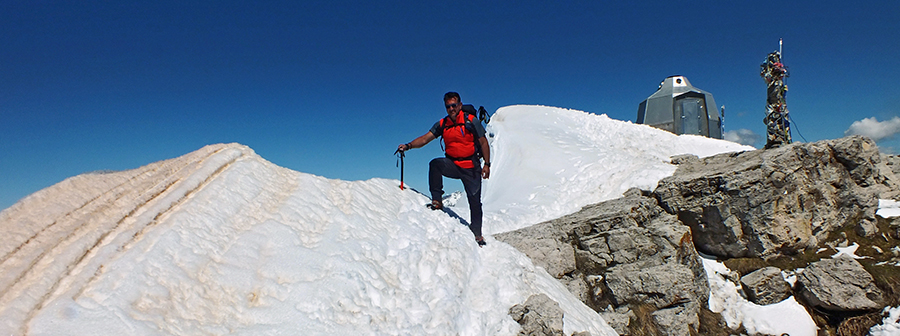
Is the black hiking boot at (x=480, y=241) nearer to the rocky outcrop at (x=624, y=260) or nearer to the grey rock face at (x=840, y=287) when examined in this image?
the rocky outcrop at (x=624, y=260)

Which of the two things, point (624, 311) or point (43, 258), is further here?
point (624, 311)

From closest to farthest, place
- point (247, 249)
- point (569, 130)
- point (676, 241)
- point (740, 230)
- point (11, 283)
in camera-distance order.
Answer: point (11, 283) → point (247, 249) → point (676, 241) → point (740, 230) → point (569, 130)

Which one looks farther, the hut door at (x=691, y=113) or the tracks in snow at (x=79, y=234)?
the hut door at (x=691, y=113)

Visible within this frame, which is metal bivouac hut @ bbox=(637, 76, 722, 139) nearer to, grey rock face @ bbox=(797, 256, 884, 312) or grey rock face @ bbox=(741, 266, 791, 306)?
grey rock face @ bbox=(797, 256, 884, 312)

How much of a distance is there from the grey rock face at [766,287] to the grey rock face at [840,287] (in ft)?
1.67

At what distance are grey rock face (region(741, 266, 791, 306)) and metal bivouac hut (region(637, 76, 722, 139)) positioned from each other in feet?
79.4

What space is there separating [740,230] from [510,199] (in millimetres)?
6466

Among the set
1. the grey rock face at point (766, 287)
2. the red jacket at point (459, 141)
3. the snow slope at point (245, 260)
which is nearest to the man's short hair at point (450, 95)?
the red jacket at point (459, 141)

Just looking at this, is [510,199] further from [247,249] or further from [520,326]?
[247,249]

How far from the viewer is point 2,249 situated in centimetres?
346

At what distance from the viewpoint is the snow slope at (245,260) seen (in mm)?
3387

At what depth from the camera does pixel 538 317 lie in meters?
5.56

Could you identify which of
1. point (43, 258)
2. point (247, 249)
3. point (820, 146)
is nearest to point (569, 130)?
point (820, 146)

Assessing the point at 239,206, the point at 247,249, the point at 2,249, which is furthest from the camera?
the point at 239,206
